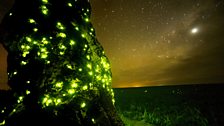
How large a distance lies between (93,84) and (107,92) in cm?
69

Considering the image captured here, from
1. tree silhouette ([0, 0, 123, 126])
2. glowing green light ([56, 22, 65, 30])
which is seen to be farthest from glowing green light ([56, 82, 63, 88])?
glowing green light ([56, 22, 65, 30])

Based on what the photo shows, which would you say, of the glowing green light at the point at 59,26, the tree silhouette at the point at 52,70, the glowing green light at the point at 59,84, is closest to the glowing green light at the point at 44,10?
the tree silhouette at the point at 52,70

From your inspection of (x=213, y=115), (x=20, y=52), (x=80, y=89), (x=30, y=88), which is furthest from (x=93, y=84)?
(x=213, y=115)

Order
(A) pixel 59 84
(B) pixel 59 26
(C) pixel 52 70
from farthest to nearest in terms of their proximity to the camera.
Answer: (B) pixel 59 26
(C) pixel 52 70
(A) pixel 59 84

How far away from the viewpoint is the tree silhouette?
4172 mm

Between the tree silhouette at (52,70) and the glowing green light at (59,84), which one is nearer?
the tree silhouette at (52,70)

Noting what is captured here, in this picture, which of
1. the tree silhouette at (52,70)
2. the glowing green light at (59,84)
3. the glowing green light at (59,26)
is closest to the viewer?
the tree silhouette at (52,70)

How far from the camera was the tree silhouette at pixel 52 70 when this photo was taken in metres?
4.17

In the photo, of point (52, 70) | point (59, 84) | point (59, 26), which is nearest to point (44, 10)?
point (59, 26)

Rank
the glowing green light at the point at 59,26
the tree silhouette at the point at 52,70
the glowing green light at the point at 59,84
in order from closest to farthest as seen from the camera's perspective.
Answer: the tree silhouette at the point at 52,70, the glowing green light at the point at 59,84, the glowing green light at the point at 59,26

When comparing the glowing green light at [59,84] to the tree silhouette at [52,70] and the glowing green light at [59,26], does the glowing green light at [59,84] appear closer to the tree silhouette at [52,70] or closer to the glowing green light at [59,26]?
the tree silhouette at [52,70]

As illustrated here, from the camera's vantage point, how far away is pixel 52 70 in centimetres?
445

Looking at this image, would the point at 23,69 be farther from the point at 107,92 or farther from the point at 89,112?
the point at 107,92

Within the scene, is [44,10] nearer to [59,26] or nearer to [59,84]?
[59,26]
